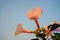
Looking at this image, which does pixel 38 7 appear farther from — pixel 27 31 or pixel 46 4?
pixel 27 31

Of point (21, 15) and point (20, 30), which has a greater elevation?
point (21, 15)

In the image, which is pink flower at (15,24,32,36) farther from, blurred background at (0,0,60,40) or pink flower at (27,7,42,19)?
pink flower at (27,7,42,19)

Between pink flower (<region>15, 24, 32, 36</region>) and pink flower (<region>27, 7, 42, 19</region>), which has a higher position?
pink flower (<region>27, 7, 42, 19</region>)

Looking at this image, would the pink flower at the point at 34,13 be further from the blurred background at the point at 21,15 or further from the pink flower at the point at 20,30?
the pink flower at the point at 20,30

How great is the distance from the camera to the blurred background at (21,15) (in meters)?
1.47

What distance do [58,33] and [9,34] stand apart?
566 mm

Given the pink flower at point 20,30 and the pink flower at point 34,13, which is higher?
the pink flower at point 34,13

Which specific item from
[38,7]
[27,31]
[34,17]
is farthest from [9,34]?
[38,7]

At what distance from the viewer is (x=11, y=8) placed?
162 centimetres

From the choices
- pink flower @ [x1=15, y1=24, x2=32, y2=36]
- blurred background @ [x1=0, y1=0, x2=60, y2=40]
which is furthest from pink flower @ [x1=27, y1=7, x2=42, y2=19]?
pink flower @ [x1=15, y1=24, x2=32, y2=36]

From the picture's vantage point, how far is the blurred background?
1.47m

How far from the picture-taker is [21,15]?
1.56m

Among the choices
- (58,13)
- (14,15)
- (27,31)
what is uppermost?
(14,15)

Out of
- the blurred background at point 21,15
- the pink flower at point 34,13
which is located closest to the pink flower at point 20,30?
the blurred background at point 21,15
